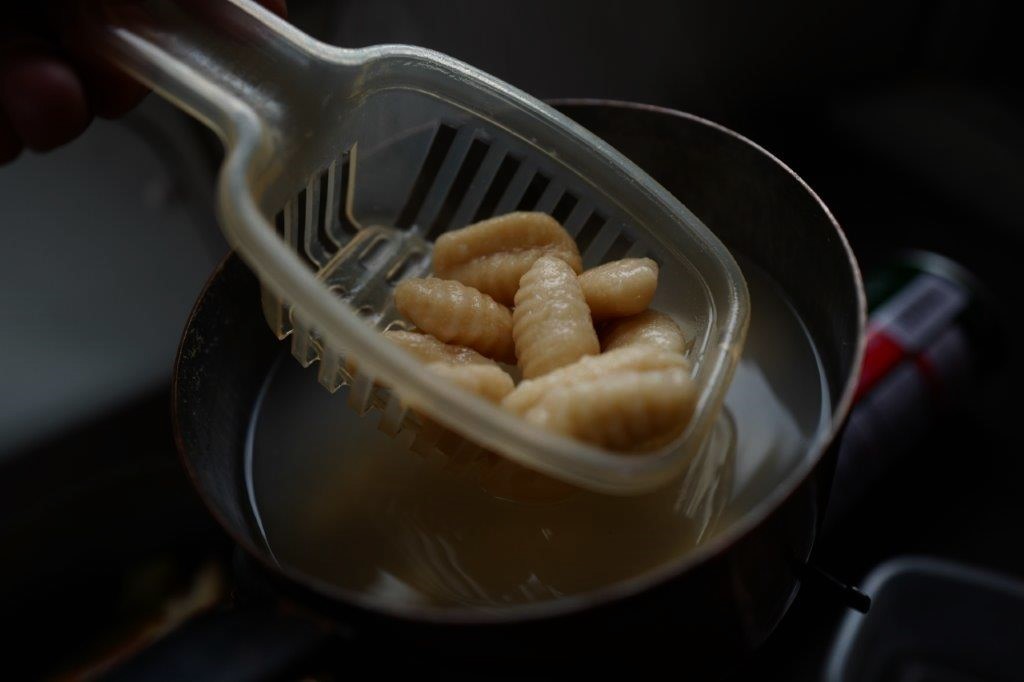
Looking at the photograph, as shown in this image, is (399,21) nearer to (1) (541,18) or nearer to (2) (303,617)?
(1) (541,18)

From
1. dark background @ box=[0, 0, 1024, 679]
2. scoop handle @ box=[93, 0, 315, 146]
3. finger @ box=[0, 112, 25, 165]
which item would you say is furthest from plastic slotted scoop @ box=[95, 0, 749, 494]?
dark background @ box=[0, 0, 1024, 679]

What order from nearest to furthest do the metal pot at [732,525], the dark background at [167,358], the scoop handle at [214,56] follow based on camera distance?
the metal pot at [732,525]
the scoop handle at [214,56]
the dark background at [167,358]

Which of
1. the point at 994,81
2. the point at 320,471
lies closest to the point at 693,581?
the point at 320,471

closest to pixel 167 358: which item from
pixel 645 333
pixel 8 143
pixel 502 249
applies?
pixel 8 143

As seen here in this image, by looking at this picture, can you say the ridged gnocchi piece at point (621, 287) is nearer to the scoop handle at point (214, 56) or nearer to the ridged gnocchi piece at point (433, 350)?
the ridged gnocchi piece at point (433, 350)

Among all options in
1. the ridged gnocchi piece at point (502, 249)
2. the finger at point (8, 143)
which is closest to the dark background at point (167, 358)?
the finger at point (8, 143)

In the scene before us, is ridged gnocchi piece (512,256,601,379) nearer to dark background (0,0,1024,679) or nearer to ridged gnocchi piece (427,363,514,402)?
ridged gnocchi piece (427,363,514,402)
